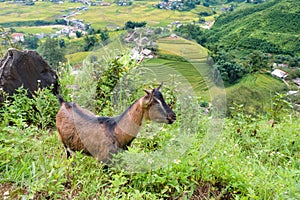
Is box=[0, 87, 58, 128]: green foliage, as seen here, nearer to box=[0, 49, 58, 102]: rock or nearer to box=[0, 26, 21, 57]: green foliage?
box=[0, 49, 58, 102]: rock

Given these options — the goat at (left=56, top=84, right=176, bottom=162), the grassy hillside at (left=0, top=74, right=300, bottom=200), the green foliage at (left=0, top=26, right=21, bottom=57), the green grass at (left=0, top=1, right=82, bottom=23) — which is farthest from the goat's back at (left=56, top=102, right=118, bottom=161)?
the green grass at (left=0, top=1, right=82, bottom=23)

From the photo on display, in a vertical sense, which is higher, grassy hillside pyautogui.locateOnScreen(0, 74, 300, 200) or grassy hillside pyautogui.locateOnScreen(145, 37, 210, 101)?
grassy hillside pyautogui.locateOnScreen(145, 37, 210, 101)

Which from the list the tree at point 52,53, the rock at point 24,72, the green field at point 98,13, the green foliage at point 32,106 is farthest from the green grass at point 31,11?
the green foliage at point 32,106

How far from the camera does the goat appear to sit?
98.0 inches

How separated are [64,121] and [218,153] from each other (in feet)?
5.25

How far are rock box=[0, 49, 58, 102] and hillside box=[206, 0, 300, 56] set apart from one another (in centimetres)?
3490

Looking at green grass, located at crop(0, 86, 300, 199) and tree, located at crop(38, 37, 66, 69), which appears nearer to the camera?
green grass, located at crop(0, 86, 300, 199)

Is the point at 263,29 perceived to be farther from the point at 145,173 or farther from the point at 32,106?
the point at 145,173

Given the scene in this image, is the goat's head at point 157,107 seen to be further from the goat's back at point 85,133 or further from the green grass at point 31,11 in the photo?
the green grass at point 31,11

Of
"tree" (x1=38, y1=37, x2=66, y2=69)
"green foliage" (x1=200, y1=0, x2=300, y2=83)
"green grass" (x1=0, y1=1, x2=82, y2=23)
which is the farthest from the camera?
"green grass" (x1=0, y1=1, x2=82, y2=23)

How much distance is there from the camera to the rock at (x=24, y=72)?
397cm

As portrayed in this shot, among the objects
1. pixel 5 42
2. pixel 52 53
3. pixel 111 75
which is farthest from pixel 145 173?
pixel 52 53

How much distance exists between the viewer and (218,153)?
3127mm

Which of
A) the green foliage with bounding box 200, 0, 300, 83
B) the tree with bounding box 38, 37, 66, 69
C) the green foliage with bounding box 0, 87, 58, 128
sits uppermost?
the green foliage with bounding box 0, 87, 58, 128
